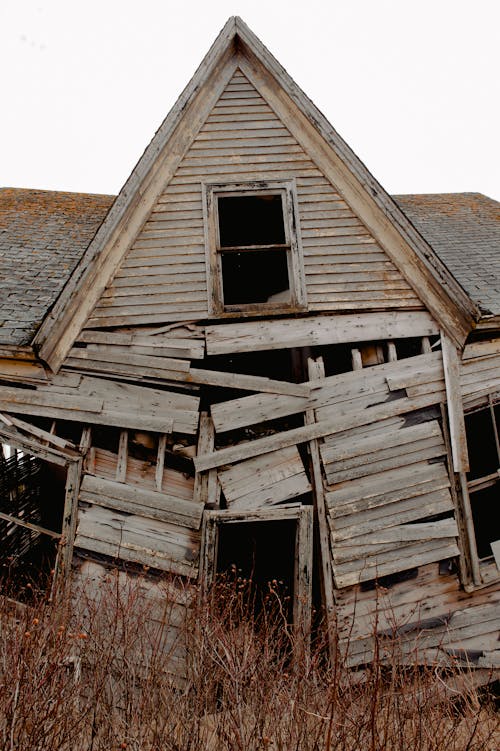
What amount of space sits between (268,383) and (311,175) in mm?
2887

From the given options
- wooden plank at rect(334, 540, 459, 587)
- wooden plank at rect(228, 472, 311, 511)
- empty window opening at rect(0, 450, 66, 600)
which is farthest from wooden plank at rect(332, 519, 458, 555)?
empty window opening at rect(0, 450, 66, 600)

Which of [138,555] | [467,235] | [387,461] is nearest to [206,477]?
[138,555]

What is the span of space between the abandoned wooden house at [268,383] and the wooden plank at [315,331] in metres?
0.02

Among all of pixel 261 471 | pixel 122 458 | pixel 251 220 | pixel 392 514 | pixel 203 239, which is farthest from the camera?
pixel 251 220

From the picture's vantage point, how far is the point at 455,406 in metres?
6.82

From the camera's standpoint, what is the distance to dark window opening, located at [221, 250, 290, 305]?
377 inches

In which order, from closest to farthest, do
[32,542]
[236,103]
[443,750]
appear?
[443,750], [236,103], [32,542]

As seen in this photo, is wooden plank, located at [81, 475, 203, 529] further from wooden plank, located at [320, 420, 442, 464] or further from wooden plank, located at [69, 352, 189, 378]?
wooden plank, located at [320, 420, 442, 464]

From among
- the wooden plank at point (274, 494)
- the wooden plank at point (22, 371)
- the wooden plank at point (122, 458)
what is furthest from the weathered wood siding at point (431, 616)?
the wooden plank at point (22, 371)

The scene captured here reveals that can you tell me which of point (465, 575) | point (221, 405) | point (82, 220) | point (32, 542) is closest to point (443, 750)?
point (465, 575)

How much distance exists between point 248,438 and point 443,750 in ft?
12.9

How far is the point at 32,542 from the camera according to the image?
9664mm

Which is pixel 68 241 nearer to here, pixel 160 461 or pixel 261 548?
pixel 160 461

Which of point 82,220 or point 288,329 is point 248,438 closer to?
point 288,329
